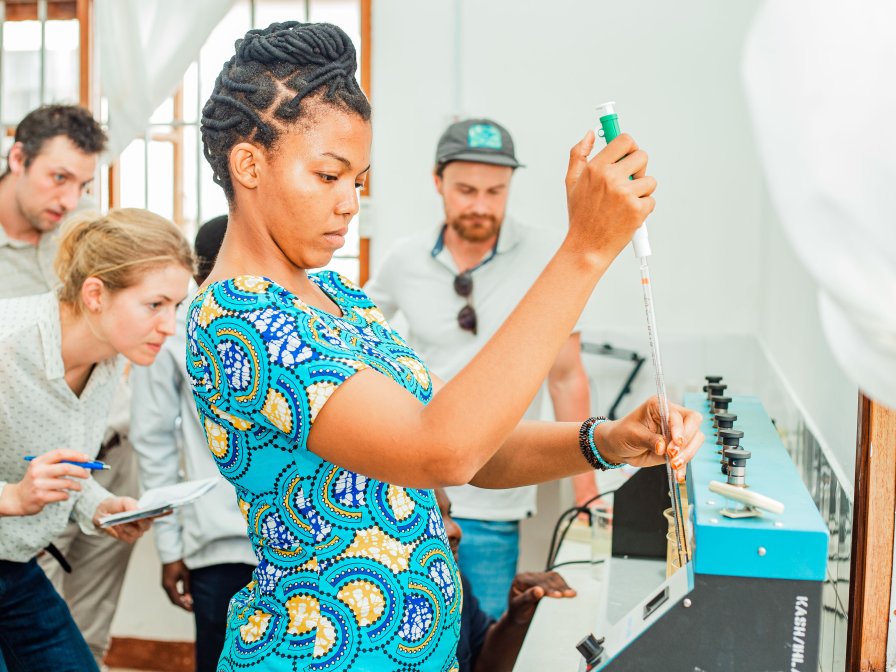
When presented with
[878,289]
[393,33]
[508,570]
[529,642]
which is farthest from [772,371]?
[878,289]

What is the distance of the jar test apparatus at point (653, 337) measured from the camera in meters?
0.89

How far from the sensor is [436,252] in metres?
2.65

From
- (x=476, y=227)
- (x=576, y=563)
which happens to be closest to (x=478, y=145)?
(x=476, y=227)

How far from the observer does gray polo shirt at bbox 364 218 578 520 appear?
2.54 m

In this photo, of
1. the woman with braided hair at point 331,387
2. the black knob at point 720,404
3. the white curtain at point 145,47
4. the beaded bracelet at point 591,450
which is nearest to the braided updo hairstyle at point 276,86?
the woman with braided hair at point 331,387

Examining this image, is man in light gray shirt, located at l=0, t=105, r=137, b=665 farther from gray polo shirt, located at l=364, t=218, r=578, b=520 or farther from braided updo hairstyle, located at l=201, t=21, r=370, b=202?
braided updo hairstyle, located at l=201, t=21, r=370, b=202

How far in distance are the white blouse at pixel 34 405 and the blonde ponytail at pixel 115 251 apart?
70mm

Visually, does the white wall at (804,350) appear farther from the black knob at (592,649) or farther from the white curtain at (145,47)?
the white curtain at (145,47)

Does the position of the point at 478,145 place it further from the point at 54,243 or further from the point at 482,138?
the point at 54,243

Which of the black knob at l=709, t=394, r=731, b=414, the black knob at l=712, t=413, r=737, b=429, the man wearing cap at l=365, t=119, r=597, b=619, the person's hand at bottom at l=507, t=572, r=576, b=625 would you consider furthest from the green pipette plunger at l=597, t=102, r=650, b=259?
the man wearing cap at l=365, t=119, r=597, b=619

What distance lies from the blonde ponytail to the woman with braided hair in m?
0.83

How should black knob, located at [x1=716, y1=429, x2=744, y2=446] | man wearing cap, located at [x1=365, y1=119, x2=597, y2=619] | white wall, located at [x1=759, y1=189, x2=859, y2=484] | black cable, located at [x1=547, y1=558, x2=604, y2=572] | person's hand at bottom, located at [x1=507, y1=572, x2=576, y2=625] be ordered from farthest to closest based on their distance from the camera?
man wearing cap, located at [x1=365, y1=119, x2=597, y2=619] < black cable, located at [x1=547, y1=558, x2=604, y2=572] < person's hand at bottom, located at [x1=507, y1=572, x2=576, y2=625] < white wall, located at [x1=759, y1=189, x2=859, y2=484] < black knob, located at [x1=716, y1=429, x2=744, y2=446]

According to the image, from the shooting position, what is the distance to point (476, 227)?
2.56m

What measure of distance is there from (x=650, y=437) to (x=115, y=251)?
1149 millimetres
